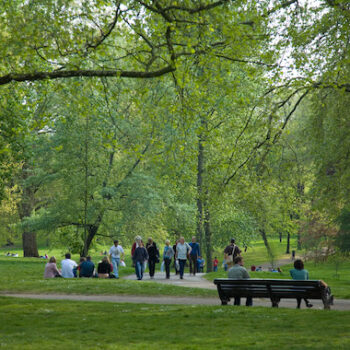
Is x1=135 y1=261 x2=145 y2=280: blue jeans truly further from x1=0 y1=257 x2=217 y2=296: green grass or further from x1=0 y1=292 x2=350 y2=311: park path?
x1=0 y1=292 x2=350 y2=311: park path

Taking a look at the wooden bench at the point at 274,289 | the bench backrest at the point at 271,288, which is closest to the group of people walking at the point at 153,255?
the wooden bench at the point at 274,289

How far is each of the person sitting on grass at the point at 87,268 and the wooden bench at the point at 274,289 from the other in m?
9.37

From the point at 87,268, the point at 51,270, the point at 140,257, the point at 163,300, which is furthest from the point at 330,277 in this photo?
the point at 163,300

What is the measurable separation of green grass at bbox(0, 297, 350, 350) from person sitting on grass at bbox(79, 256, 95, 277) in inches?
322

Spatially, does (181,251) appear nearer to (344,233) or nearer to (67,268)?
(67,268)

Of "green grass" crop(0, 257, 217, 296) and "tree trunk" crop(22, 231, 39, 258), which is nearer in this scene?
"green grass" crop(0, 257, 217, 296)

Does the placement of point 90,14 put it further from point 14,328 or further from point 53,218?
point 53,218

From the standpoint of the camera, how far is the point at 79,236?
115 feet

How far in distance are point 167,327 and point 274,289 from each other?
128 inches

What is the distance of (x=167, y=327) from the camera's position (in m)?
10.3

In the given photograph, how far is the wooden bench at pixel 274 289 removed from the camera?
12.1m

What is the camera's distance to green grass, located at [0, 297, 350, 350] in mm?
8594

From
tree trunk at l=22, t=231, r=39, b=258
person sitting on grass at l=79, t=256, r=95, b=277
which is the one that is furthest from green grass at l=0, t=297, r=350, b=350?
tree trunk at l=22, t=231, r=39, b=258

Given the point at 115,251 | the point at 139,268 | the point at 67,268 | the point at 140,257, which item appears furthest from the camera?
the point at 115,251
